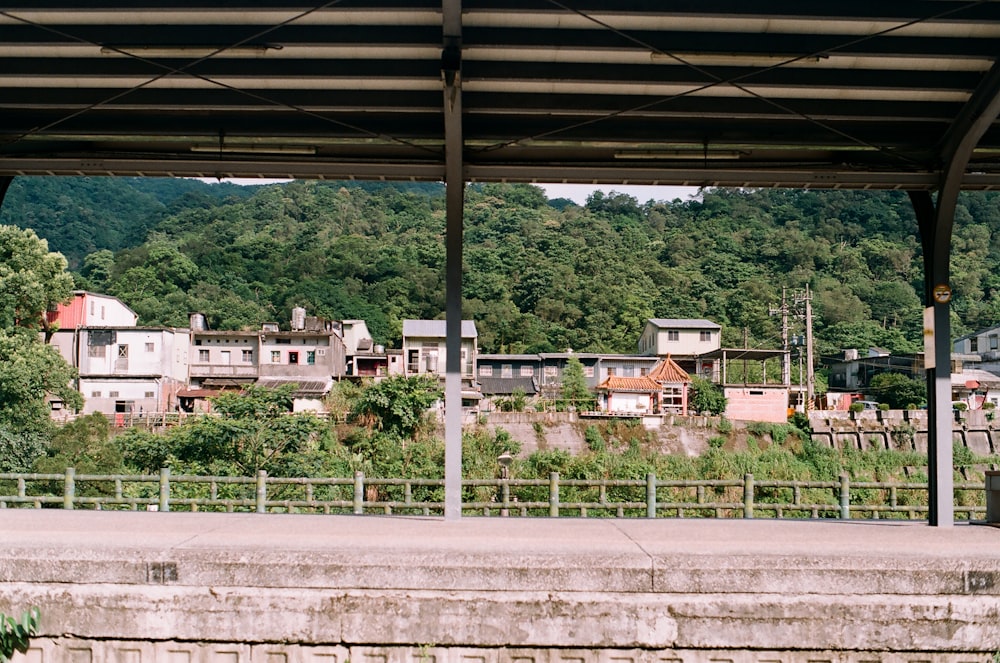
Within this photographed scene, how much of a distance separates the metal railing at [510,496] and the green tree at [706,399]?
1645 centimetres

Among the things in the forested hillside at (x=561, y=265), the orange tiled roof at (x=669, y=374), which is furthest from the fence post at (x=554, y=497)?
the forested hillside at (x=561, y=265)

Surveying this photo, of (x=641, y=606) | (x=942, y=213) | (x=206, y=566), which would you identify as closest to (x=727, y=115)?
(x=942, y=213)

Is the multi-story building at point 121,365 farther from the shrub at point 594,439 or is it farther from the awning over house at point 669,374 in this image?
the awning over house at point 669,374

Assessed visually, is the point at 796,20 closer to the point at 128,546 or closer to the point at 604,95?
the point at 604,95

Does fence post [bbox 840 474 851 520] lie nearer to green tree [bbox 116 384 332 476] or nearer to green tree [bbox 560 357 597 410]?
green tree [bbox 116 384 332 476]

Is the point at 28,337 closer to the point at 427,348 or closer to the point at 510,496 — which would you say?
the point at 427,348

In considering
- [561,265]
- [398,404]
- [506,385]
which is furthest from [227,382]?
[561,265]

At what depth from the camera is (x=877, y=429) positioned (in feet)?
140

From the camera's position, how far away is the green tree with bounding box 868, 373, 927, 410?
51.8 metres

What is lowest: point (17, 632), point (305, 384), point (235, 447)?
point (235, 447)

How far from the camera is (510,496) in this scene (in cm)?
2636

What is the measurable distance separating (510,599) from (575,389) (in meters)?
42.0

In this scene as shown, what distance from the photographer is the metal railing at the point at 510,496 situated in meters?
16.4

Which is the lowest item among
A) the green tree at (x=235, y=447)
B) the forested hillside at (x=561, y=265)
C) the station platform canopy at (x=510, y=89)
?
the green tree at (x=235, y=447)
